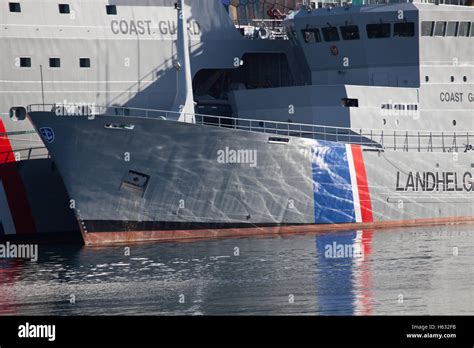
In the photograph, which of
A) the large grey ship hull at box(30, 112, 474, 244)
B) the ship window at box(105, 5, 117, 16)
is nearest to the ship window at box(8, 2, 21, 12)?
the ship window at box(105, 5, 117, 16)

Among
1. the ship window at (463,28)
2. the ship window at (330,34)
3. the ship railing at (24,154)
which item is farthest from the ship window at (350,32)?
the ship railing at (24,154)

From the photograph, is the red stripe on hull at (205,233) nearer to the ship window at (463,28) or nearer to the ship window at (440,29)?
the ship window at (440,29)

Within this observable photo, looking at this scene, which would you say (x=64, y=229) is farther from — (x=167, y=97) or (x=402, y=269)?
(x=402, y=269)

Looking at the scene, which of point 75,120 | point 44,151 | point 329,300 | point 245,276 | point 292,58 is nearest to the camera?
point 329,300

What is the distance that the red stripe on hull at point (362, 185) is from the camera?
41.2 metres

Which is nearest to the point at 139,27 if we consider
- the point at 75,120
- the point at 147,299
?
the point at 75,120

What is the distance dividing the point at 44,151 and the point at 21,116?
1226 millimetres

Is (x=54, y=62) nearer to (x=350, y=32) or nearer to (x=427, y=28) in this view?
(x=350, y=32)

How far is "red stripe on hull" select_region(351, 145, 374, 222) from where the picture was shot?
1623 inches

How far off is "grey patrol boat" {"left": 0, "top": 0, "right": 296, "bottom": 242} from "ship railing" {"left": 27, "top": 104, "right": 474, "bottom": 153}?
39cm

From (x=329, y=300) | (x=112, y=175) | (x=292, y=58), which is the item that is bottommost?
(x=329, y=300)

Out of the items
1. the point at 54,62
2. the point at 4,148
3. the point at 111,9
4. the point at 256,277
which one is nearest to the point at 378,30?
the point at 111,9

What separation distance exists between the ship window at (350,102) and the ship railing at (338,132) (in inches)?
26.7

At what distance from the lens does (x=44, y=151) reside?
4022cm
